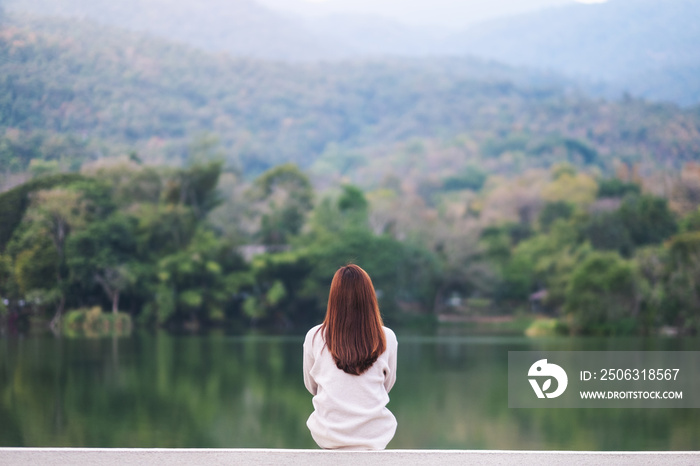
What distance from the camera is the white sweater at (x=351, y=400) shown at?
2.15 m

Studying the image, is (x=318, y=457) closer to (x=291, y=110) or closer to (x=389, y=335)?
(x=389, y=335)

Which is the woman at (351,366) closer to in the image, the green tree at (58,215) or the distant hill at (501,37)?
the green tree at (58,215)

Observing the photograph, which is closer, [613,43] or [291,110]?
[291,110]

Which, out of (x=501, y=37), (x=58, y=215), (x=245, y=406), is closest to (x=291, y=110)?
(x=501, y=37)

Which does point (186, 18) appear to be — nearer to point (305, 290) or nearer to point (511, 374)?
point (305, 290)

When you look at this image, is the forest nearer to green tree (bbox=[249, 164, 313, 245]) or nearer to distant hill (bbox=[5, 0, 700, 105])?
green tree (bbox=[249, 164, 313, 245])

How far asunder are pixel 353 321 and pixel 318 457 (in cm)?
37

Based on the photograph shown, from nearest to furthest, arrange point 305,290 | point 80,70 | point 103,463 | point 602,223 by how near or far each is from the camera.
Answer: point 103,463, point 305,290, point 602,223, point 80,70

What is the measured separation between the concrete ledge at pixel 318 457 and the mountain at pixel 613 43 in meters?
34.6

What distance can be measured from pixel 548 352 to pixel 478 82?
3811 cm

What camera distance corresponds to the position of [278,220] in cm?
2488

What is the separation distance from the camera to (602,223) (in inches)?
955

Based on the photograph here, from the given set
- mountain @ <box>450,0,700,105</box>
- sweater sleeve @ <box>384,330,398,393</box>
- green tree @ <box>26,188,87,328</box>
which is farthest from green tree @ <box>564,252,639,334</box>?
mountain @ <box>450,0,700,105</box>

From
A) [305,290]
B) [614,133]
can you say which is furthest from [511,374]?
[614,133]
